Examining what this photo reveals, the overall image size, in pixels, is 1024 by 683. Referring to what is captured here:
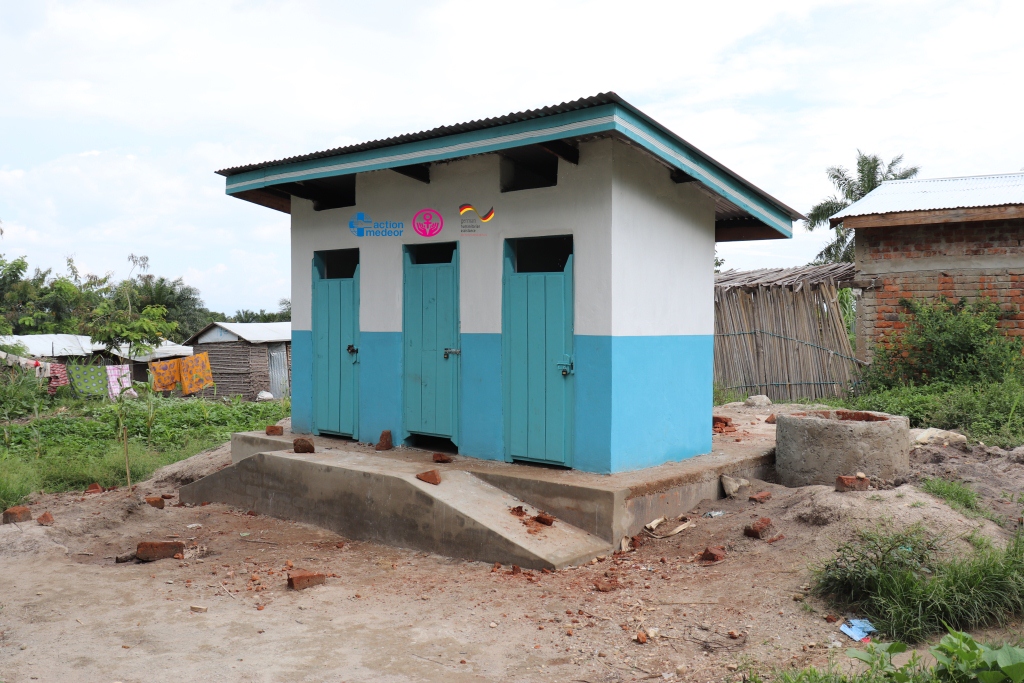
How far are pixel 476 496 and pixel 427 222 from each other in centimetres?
296

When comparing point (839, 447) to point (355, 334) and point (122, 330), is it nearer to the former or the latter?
point (355, 334)

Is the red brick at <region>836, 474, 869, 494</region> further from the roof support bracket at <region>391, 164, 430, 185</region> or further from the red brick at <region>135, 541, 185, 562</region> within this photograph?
the red brick at <region>135, 541, 185, 562</region>

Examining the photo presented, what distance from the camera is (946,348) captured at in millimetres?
10648

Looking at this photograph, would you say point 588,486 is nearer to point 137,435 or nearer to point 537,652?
point 537,652

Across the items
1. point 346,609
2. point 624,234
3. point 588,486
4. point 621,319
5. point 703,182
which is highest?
point 703,182

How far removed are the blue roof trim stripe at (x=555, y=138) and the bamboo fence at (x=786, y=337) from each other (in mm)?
4583

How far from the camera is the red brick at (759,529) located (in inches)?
228

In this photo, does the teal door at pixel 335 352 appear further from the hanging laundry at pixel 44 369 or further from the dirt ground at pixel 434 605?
the hanging laundry at pixel 44 369

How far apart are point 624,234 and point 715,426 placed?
3.65 m

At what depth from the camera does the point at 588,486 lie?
6.26 metres

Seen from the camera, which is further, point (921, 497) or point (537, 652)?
point (921, 497)

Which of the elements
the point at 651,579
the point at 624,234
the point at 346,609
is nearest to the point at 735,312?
the point at 624,234

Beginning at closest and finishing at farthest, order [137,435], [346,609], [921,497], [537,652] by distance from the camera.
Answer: [537,652] < [346,609] < [921,497] < [137,435]

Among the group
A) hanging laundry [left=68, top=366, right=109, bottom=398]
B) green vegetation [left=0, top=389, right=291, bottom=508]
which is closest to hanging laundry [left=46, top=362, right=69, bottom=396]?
hanging laundry [left=68, top=366, right=109, bottom=398]
